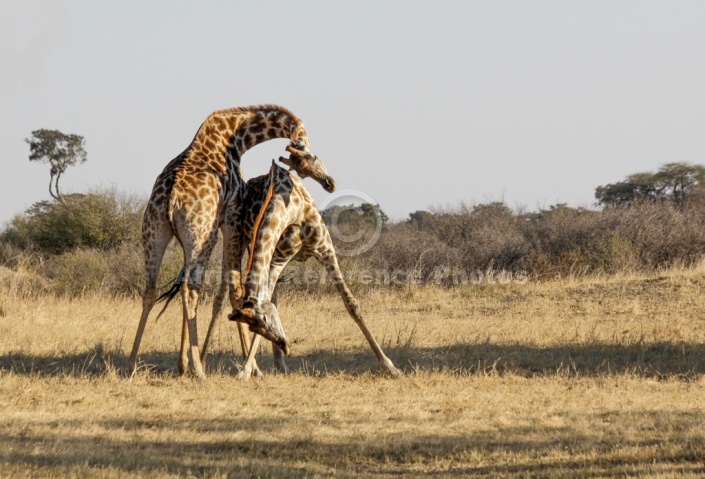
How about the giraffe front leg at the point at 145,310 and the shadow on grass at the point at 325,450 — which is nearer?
the shadow on grass at the point at 325,450

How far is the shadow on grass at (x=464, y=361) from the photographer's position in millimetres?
9062

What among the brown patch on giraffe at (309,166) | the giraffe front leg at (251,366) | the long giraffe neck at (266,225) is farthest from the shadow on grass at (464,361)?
the brown patch on giraffe at (309,166)

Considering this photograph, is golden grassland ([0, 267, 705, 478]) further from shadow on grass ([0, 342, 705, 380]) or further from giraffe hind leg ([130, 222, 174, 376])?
giraffe hind leg ([130, 222, 174, 376])

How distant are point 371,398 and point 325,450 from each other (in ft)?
5.84

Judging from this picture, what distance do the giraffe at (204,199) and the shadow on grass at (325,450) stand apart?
1.84 m

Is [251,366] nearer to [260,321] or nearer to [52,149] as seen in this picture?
[260,321]

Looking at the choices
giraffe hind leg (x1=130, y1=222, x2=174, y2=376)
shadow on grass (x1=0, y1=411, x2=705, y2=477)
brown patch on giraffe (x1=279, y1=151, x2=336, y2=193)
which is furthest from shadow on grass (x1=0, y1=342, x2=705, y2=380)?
shadow on grass (x1=0, y1=411, x2=705, y2=477)

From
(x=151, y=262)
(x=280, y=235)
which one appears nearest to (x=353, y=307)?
(x=280, y=235)

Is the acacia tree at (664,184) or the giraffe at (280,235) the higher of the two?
the acacia tree at (664,184)

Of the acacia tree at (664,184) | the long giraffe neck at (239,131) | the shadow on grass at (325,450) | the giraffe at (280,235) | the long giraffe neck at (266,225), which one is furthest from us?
the acacia tree at (664,184)

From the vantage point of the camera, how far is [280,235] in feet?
27.9

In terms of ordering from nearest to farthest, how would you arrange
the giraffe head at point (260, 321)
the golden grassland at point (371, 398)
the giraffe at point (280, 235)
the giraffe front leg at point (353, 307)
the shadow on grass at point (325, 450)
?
1. the shadow on grass at point (325, 450)
2. the golden grassland at point (371, 398)
3. the giraffe head at point (260, 321)
4. the giraffe at point (280, 235)
5. the giraffe front leg at point (353, 307)

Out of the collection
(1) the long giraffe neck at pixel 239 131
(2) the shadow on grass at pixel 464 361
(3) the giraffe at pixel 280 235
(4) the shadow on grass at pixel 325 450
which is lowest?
(4) the shadow on grass at pixel 325 450

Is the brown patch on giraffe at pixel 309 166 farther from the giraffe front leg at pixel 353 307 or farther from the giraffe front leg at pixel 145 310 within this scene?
the giraffe front leg at pixel 145 310
